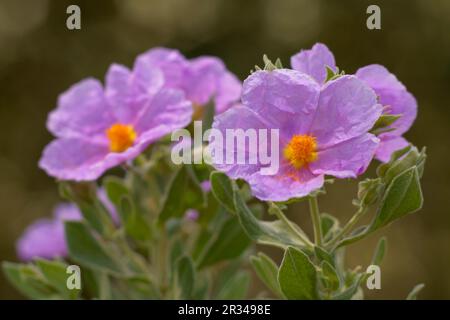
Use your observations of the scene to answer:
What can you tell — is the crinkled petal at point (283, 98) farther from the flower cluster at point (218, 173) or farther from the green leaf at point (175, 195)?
the green leaf at point (175, 195)

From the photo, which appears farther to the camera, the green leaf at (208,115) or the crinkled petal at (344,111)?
the green leaf at (208,115)

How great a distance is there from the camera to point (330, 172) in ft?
3.53

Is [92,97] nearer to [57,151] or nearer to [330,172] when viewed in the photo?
[57,151]

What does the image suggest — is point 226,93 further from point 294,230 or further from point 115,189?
point 294,230

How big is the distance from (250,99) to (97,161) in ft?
1.56

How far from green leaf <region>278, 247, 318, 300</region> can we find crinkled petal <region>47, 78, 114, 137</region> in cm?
56

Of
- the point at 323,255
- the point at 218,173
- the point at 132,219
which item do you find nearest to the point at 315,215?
the point at 323,255

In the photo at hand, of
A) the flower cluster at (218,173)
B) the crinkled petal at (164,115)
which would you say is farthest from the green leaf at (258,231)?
the crinkled petal at (164,115)

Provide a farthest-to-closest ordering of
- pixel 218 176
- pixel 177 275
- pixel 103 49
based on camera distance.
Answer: pixel 103 49, pixel 177 275, pixel 218 176

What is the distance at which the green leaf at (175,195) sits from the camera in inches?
53.7

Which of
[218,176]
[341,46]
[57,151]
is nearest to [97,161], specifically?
[57,151]

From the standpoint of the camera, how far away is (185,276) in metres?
1.35

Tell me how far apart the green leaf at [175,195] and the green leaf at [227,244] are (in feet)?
0.37

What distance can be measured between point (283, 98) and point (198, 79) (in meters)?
0.45
